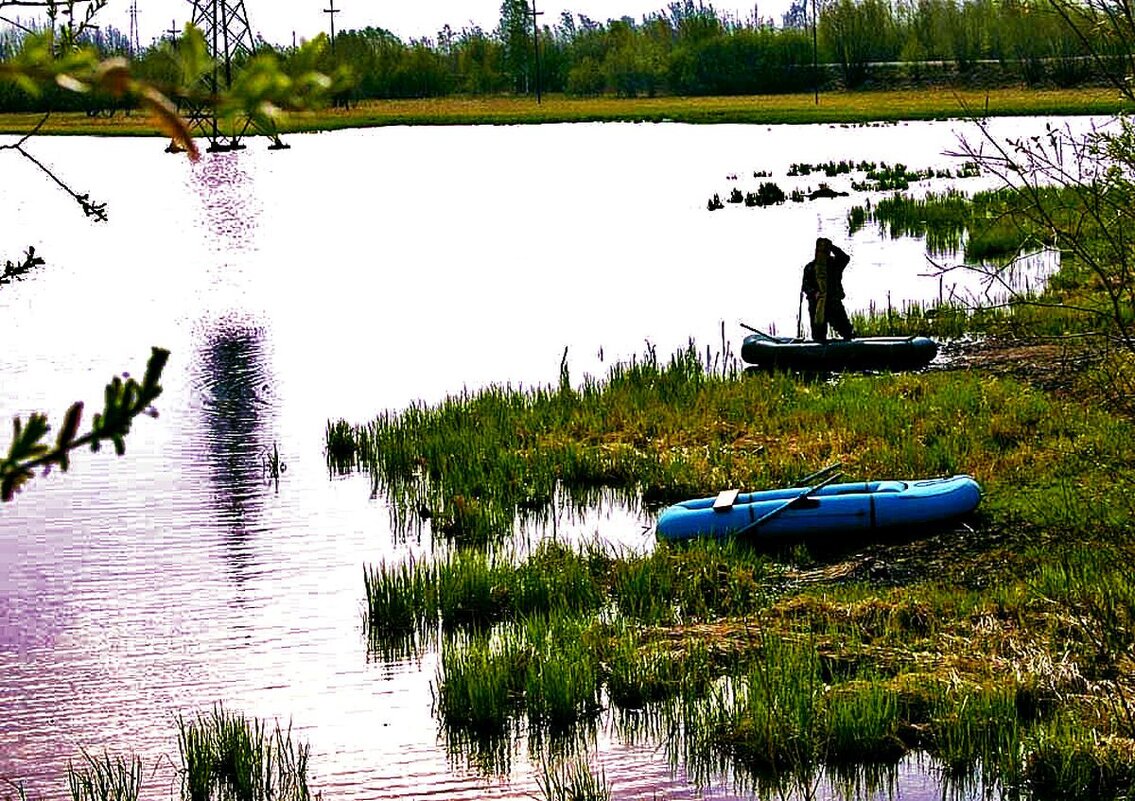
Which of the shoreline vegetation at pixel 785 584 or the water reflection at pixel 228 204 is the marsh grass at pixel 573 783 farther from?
the water reflection at pixel 228 204

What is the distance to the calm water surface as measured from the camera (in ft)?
35.1

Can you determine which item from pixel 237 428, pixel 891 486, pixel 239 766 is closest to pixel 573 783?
pixel 239 766

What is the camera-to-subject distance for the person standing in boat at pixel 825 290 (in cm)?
2042

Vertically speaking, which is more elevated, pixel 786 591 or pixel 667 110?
pixel 667 110

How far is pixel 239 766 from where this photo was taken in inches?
361

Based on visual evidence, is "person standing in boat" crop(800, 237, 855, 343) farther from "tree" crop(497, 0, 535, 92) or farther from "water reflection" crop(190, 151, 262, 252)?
"tree" crop(497, 0, 535, 92)

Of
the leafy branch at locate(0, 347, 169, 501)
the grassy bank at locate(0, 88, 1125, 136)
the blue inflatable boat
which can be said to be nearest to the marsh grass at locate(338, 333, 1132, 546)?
the blue inflatable boat

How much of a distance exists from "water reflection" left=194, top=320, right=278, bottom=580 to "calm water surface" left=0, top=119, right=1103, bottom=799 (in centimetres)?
6

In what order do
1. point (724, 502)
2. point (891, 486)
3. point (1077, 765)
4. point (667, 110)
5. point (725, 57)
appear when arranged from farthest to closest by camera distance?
point (725, 57), point (667, 110), point (891, 486), point (724, 502), point (1077, 765)

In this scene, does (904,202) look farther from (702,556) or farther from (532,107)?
(532,107)

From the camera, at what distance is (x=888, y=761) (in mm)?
9016

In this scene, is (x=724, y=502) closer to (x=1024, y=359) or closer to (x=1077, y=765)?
(x=1077, y=765)

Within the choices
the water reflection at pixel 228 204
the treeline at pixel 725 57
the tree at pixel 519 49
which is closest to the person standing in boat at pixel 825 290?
the water reflection at pixel 228 204

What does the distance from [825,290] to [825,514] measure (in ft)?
27.1
